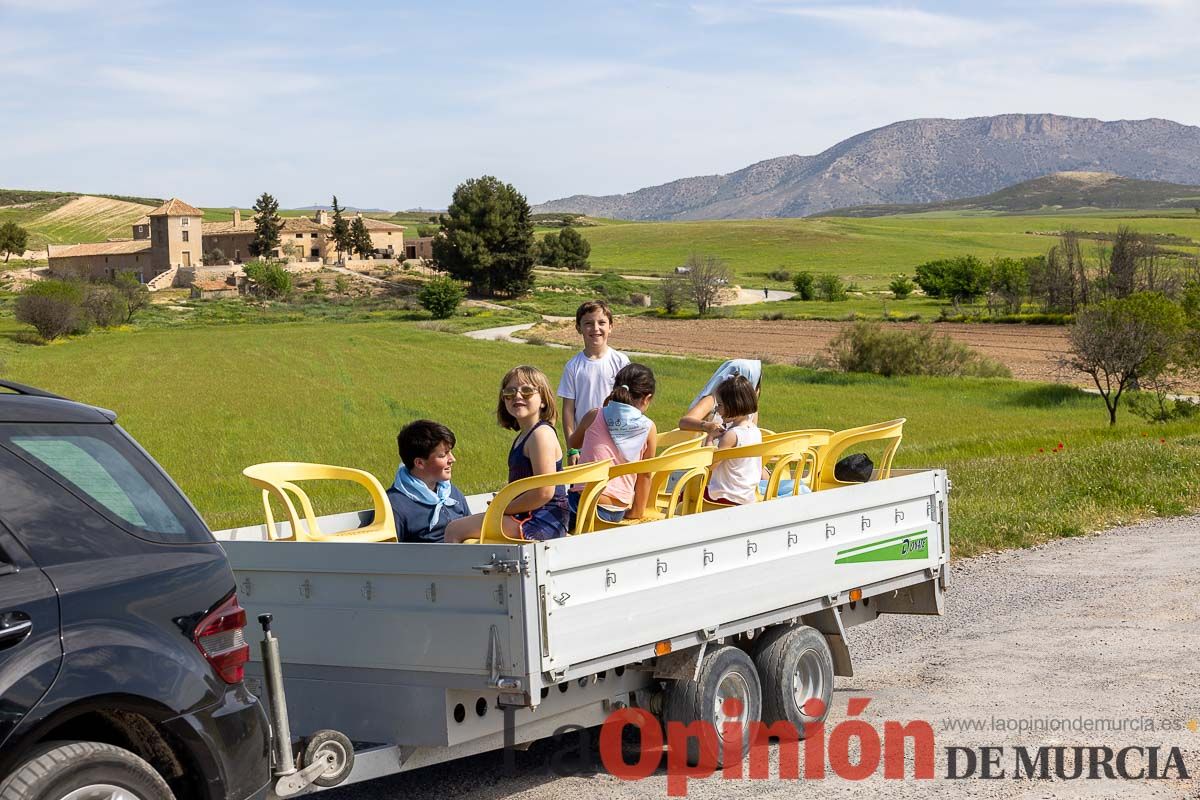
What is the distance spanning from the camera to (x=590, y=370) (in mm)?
9367

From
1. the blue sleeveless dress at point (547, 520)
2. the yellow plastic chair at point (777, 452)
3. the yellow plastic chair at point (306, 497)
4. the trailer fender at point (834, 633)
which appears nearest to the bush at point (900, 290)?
the yellow plastic chair at point (777, 452)

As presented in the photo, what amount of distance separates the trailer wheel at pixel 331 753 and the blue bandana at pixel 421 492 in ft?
7.14

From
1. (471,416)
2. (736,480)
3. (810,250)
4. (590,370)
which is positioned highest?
(810,250)

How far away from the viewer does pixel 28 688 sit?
3744 millimetres

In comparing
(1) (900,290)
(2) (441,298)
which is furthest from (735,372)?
(1) (900,290)

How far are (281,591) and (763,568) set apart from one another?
2387 mm

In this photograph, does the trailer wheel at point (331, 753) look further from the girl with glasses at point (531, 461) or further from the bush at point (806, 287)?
the bush at point (806, 287)

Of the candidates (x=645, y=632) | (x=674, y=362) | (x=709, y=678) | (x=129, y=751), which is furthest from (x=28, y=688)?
(x=674, y=362)

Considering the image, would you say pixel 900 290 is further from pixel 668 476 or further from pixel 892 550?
pixel 668 476

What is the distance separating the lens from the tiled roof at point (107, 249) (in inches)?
5748

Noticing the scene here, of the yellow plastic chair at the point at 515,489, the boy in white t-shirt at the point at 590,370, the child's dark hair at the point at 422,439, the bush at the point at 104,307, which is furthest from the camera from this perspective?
the bush at the point at 104,307

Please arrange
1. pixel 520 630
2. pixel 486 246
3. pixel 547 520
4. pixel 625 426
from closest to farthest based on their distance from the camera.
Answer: pixel 520 630
pixel 547 520
pixel 625 426
pixel 486 246

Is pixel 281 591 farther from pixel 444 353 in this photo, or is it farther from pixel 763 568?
pixel 444 353

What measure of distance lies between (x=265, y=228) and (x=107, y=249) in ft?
68.9
